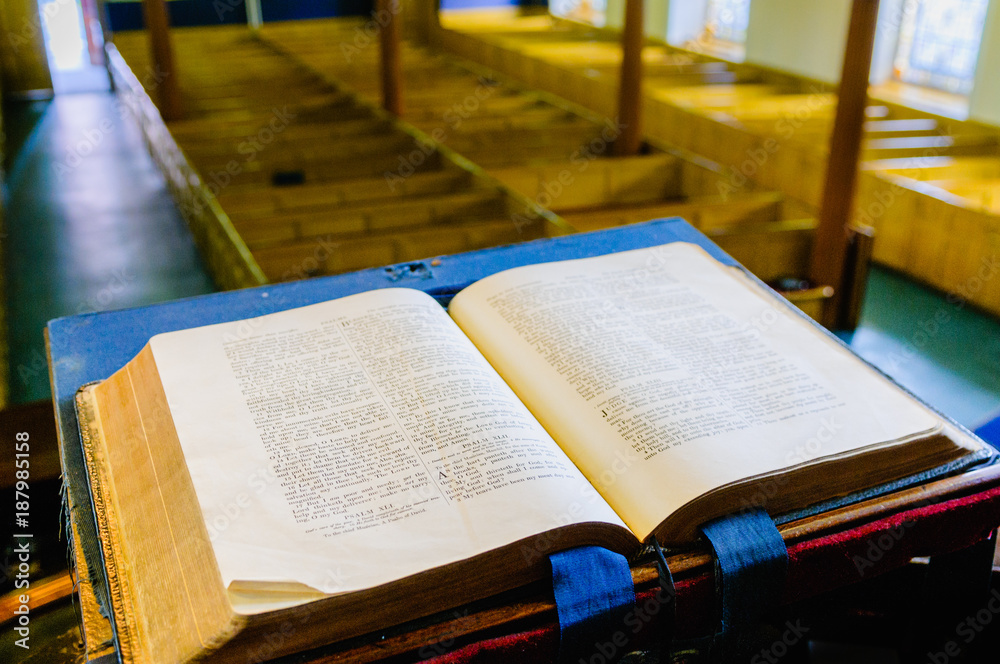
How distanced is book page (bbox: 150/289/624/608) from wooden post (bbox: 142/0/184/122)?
232 inches

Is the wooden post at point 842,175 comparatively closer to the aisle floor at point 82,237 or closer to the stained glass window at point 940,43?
the aisle floor at point 82,237

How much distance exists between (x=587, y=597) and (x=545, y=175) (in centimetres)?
432

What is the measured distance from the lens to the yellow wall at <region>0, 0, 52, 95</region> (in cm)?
1039

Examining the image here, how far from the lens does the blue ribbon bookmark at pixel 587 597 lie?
60 centimetres

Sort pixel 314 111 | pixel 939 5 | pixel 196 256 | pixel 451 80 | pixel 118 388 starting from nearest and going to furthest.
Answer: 1. pixel 118 388
2. pixel 196 256
3. pixel 314 111
4. pixel 939 5
5. pixel 451 80

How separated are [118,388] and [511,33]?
32.8 ft

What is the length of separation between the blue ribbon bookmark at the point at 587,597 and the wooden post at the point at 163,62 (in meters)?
6.27

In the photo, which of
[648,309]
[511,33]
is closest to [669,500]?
[648,309]

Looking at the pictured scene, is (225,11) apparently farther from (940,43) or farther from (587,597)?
(587,597)

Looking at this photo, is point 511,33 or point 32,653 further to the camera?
point 511,33

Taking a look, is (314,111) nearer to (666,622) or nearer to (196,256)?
(196,256)

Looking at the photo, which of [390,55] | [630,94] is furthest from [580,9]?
[630,94]

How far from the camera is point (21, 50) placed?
34.1ft

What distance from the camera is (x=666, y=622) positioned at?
25.6 inches
